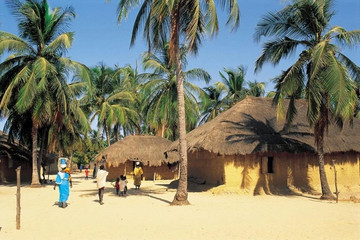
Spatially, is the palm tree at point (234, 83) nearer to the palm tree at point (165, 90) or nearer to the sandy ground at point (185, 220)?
the palm tree at point (165, 90)

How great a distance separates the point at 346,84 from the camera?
12453 millimetres

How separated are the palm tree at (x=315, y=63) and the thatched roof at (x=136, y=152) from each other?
13.5 metres

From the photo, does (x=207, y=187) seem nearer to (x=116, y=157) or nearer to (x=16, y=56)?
(x=116, y=157)

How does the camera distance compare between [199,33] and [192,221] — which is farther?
[199,33]

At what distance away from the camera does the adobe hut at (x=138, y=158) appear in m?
25.6

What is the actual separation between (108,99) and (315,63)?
22.4m

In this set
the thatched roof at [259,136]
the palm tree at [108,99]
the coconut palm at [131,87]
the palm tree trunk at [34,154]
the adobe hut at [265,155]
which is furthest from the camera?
the coconut palm at [131,87]

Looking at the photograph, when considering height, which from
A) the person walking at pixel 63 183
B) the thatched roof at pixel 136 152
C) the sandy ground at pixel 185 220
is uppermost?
the thatched roof at pixel 136 152

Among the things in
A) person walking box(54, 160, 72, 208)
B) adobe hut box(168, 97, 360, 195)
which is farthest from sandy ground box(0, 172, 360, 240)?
adobe hut box(168, 97, 360, 195)

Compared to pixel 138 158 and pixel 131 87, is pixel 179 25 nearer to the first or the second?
pixel 138 158

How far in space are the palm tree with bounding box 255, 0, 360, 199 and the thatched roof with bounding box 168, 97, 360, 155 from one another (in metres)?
1.98

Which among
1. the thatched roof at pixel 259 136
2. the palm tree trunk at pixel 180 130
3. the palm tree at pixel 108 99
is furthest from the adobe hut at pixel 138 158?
the palm tree trunk at pixel 180 130

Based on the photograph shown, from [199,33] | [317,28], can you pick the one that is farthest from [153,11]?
[317,28]

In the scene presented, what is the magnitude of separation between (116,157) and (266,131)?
12340 mm
